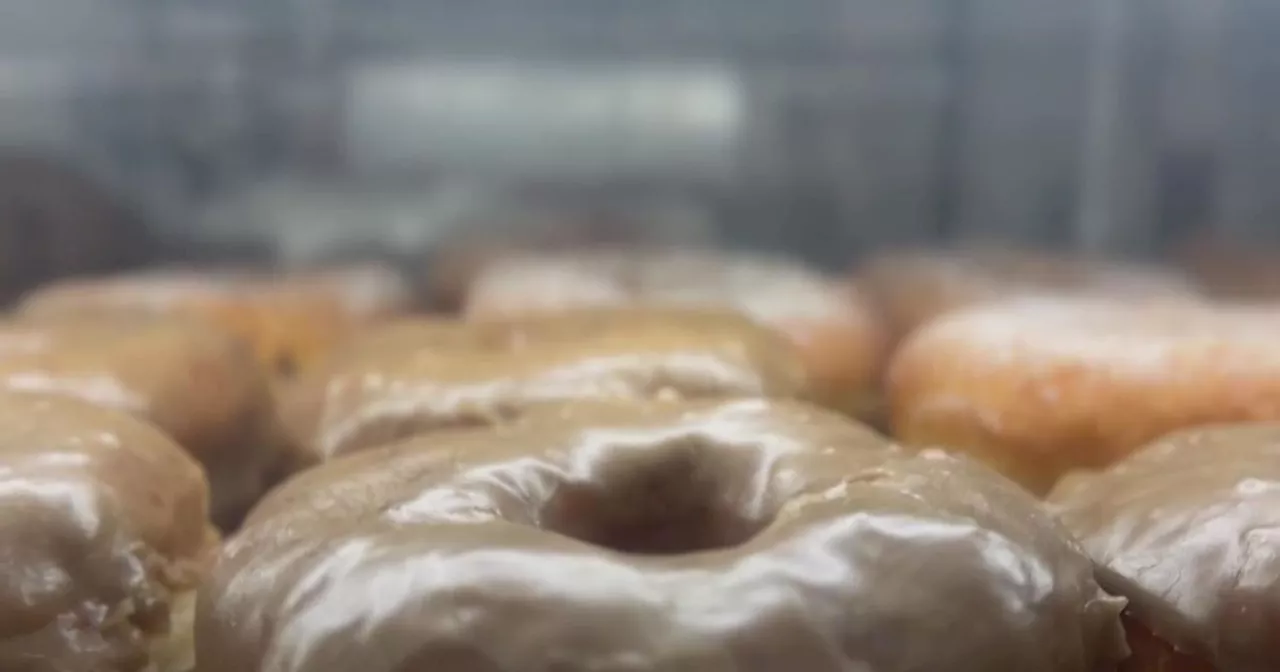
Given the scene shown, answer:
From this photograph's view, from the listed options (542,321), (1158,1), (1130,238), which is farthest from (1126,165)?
(542,321)

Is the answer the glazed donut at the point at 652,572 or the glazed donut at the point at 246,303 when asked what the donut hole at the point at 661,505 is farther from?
the glazed donut at the point at 246,303

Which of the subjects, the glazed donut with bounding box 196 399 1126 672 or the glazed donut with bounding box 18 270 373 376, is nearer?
the glazed donut with bounding box 196 399 1126 672

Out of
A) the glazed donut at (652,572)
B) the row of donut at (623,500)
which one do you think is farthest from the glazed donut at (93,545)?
the glazed donut at (652,572)

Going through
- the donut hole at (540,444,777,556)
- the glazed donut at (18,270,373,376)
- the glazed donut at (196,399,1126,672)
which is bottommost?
the glazed donut at (18,270,373,376)

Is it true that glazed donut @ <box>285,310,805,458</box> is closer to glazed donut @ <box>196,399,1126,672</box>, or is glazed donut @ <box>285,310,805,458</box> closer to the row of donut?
the row of donut

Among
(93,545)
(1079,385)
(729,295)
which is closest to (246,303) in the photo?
(729,295)

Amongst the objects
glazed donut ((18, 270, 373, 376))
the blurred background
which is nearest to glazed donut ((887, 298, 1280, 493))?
the blurred background
